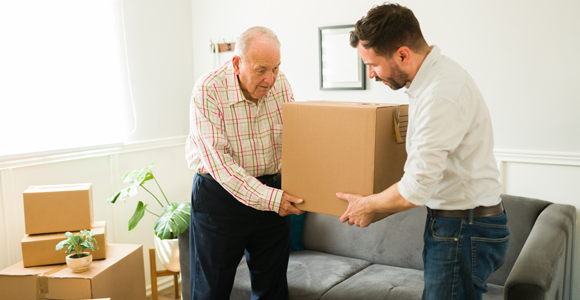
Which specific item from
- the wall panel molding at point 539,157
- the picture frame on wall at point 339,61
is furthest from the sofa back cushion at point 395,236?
the picture frame on wall at point 339,61

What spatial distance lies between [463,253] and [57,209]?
174 cm

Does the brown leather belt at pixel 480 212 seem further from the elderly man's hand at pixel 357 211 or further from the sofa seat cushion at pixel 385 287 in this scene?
the sofa seat cushion at pixel 385 287

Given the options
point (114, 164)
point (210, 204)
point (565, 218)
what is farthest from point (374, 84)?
point (114, 164)

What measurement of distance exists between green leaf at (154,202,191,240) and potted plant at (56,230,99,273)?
0.46 meters

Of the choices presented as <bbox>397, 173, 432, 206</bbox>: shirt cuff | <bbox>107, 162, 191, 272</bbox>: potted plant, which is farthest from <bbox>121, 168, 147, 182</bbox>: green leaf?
<bbox>397, 173, 432, 206</bbox>: shirt cuff

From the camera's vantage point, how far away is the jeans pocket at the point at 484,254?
124 cm

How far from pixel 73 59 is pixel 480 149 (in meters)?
2.21

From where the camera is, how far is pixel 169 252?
105 inches

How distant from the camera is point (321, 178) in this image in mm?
1417

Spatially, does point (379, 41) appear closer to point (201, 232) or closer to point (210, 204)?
point (210, 204)

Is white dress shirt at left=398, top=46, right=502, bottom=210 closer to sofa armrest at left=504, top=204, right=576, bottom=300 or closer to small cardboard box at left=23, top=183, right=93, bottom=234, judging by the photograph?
sofa armrest at left=504, top=204, right=576, bottom=300

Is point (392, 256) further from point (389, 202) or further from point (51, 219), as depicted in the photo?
point (51, 219)

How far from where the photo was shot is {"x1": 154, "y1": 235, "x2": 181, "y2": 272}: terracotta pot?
2.64 m

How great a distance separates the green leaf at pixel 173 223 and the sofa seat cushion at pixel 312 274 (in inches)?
15.4
